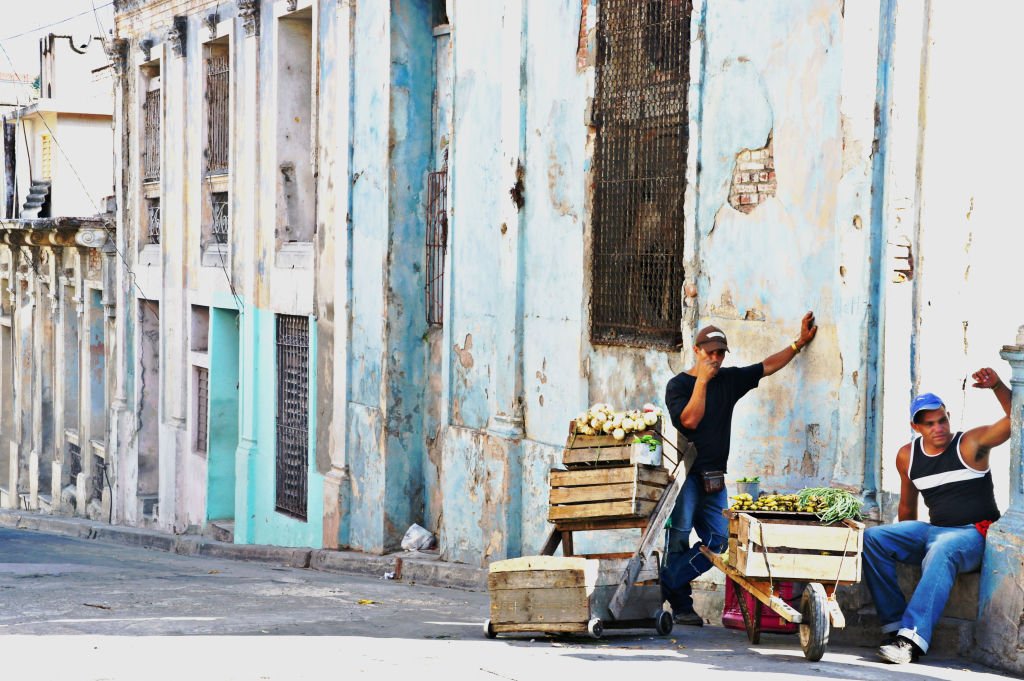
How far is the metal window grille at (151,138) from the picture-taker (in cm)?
1916

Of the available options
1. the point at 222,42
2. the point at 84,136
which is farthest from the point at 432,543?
the point at 84,136

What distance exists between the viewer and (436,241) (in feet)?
42.0

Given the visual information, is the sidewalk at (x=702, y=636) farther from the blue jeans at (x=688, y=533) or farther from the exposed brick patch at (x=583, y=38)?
the exposed brick patch at (x=583, y=38)

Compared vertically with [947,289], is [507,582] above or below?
below

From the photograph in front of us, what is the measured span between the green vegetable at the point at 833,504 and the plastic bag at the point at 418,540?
18.8ft

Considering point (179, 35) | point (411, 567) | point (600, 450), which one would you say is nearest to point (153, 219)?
point (179, 35)

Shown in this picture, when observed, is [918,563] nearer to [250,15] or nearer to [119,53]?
[250,15]

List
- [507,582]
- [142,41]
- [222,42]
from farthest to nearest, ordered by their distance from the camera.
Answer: [142,41], [222,42], [507,582]

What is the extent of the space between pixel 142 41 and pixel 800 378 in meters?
13.3

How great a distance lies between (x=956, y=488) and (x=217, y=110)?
1188 cm

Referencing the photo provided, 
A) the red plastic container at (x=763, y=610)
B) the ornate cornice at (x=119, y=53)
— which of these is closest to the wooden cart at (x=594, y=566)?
the red plastic container at (x=763, y=610)

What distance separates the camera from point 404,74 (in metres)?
12.9

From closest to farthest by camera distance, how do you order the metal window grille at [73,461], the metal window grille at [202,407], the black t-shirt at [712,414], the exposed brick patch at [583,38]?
the black t-shirt at [712,414] < the exposed brick patch at [583,38] < the metal window grille at [202,407] < the metal window grille at [73,461]

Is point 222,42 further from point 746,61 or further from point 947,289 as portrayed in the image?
point 947,289
